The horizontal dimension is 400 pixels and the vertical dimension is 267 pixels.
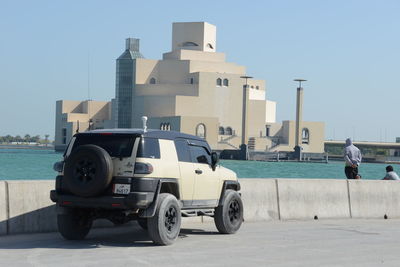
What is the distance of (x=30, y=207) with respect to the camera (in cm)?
1427

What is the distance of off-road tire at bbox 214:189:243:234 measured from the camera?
48.4 ft

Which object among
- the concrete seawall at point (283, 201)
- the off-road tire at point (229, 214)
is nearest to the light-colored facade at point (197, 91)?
the concrete seawall at point (283, 201)

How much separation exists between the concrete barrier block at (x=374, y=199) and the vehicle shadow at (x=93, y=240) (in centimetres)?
591

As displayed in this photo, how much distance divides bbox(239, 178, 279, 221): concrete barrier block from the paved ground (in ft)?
4.18

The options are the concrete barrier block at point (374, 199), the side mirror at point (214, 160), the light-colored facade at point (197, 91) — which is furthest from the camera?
the light-colored facade at point (197, 91)

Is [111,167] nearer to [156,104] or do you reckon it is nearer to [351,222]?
[351,222]

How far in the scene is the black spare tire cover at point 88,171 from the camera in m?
12.4

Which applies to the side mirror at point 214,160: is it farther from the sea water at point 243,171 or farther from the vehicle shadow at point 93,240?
the sea water at point 243,171

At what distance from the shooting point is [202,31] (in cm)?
17750

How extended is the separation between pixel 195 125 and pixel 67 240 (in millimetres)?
146752

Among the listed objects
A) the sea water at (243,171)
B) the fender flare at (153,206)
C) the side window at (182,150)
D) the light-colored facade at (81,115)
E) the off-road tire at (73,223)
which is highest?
the light-colored facade at (81,115)

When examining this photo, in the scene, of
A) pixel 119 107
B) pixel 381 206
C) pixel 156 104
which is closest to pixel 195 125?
pixel 156 104

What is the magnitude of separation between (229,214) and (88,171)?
3.47 meters

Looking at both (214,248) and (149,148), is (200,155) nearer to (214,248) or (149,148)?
(149,148)
